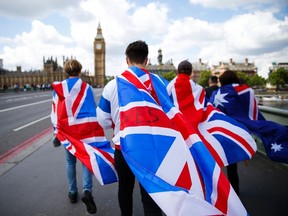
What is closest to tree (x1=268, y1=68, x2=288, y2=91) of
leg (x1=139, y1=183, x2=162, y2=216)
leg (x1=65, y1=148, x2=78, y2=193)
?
leg (x1=65, y1=148, x2=78, y2=193)

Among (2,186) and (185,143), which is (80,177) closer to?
(2,186)

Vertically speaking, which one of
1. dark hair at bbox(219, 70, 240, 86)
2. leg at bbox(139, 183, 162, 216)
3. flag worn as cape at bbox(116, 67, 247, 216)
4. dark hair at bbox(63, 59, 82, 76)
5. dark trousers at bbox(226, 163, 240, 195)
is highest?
dark hair at bbox(63, 59, 82, 76)

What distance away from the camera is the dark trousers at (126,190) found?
2332 millimetres

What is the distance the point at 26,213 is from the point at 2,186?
3.70ft

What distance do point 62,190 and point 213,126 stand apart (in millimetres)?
2505

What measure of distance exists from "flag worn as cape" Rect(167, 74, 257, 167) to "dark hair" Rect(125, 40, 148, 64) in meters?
1.17

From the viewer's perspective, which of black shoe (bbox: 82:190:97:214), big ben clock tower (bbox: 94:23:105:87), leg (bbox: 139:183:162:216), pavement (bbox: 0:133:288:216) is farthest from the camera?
big ben clock tower (bbox: 94:23:105:87)

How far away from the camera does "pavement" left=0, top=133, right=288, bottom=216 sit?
3.41 m

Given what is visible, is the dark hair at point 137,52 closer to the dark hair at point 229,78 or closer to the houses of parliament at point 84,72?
the dark hair at point 229,78

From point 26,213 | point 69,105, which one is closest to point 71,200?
point 26,213

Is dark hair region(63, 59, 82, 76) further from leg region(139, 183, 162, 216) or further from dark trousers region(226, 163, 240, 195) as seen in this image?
dark trousers region(226, 163, 240, 195)

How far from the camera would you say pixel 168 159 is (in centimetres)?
211

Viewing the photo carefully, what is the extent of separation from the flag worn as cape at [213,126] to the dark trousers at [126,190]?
3.58 feet

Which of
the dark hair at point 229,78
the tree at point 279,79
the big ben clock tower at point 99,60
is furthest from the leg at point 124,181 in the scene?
the big ben clock tower at point 99,60
